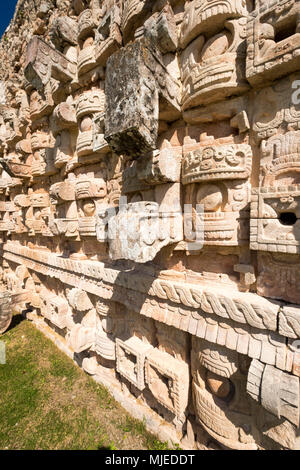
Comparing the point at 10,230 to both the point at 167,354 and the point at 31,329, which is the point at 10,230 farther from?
the point at 167,354

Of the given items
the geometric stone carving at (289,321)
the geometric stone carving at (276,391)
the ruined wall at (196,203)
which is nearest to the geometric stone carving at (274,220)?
the ruined wall at (196,203)

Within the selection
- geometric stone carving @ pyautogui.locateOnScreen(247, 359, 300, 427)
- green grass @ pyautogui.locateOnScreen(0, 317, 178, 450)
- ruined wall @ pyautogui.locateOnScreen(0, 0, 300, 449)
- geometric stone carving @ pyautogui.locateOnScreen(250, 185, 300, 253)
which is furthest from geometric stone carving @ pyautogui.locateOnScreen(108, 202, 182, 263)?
green grass @ pyautogui.locateOnScreen(0, 317, 178, 450)

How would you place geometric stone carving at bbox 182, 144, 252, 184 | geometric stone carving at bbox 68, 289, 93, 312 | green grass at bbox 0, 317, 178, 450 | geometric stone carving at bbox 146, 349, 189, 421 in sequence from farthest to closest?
1. geometric stone carving at bbox 68, 289, 93, 312
2. green grass at bbox 0, 317, 178, 450
3. geometric stone carving at bbox 146, 349, 189, 421
4. geometric stone carving at bbox 182, 144, 252, 184

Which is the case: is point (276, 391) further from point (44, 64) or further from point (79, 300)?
point (44, 64)

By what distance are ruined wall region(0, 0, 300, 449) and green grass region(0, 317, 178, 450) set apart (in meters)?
0.40

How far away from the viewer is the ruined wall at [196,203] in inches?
78.0

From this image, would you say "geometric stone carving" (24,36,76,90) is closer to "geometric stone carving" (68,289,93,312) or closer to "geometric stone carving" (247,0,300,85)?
"geometric stone carving" (247,0,300,85)

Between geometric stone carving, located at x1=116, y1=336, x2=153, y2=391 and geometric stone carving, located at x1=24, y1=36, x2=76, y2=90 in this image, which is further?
geometric stone carving, located at x1=24, y1=36, x2=76, y2=90

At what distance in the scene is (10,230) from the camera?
313 inches

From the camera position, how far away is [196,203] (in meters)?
2.60

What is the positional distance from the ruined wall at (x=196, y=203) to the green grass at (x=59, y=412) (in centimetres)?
40

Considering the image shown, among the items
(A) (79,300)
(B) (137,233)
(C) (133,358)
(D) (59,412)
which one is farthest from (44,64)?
(D) (59,412)

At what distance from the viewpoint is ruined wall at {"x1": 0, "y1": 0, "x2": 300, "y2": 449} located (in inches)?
78.0

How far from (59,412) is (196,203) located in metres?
4.74
